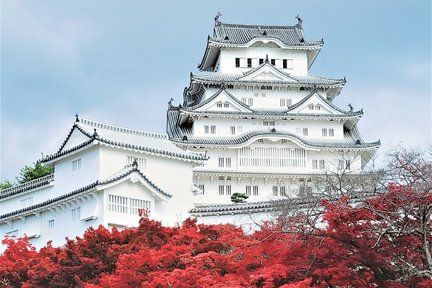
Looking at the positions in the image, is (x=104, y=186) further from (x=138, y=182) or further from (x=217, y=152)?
(x=217, y=152)

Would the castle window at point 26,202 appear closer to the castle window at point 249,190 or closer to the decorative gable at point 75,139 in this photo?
the decorative gable at point 75,139

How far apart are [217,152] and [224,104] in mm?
3718

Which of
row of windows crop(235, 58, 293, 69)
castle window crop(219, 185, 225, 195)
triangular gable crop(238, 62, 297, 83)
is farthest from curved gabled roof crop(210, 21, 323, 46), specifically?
castle window crop(219, 185, 225, 195)

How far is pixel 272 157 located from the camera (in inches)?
2031

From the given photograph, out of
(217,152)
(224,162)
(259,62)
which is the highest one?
(259,62)

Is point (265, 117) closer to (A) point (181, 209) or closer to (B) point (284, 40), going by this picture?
(B) point (284, 40)

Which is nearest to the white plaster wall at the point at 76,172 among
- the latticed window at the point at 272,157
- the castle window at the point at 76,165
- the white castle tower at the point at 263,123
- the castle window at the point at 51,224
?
the castle window at the point at 76,165

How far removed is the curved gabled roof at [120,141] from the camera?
33812 mm

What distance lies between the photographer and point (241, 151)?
51.6m

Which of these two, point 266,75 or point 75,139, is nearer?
point 75,139

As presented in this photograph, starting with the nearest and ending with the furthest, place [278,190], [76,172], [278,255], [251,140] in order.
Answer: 1. [278,255]
2. [76,172]
3. [278,190]
4. [251,140]

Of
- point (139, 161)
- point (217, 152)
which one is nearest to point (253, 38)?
point (217, 152)

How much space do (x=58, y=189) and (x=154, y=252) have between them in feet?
47.0

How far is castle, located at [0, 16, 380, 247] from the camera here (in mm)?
33469
